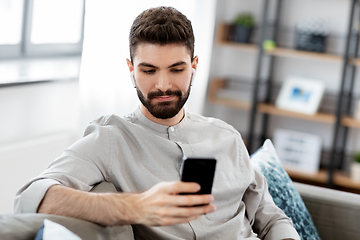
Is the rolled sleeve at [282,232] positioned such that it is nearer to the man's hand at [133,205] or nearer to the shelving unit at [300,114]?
the man's hand at [133,205]

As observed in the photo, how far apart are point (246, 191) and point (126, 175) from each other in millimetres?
433

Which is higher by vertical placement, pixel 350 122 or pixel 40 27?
pixel 40 27

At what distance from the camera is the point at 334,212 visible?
5.65ft

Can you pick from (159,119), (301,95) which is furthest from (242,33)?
(159,119)

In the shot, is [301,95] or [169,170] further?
[301,95]

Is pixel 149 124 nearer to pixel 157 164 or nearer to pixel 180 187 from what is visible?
pixel 157 164

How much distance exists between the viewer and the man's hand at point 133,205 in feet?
3.34

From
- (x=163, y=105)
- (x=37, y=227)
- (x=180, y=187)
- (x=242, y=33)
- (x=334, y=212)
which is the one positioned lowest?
(x=334, y=212)

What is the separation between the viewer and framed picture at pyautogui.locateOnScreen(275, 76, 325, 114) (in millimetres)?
3509

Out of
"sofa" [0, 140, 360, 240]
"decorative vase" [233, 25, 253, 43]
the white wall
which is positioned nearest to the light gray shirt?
"sofa" [0, 140, 360, 240]

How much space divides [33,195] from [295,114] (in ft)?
8.79

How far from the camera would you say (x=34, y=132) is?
2.44 metres

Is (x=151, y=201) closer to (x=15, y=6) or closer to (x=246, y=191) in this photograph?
(x=246, y=191)

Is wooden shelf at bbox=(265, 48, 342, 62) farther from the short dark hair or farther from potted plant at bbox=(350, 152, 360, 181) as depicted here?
the short dark hair
